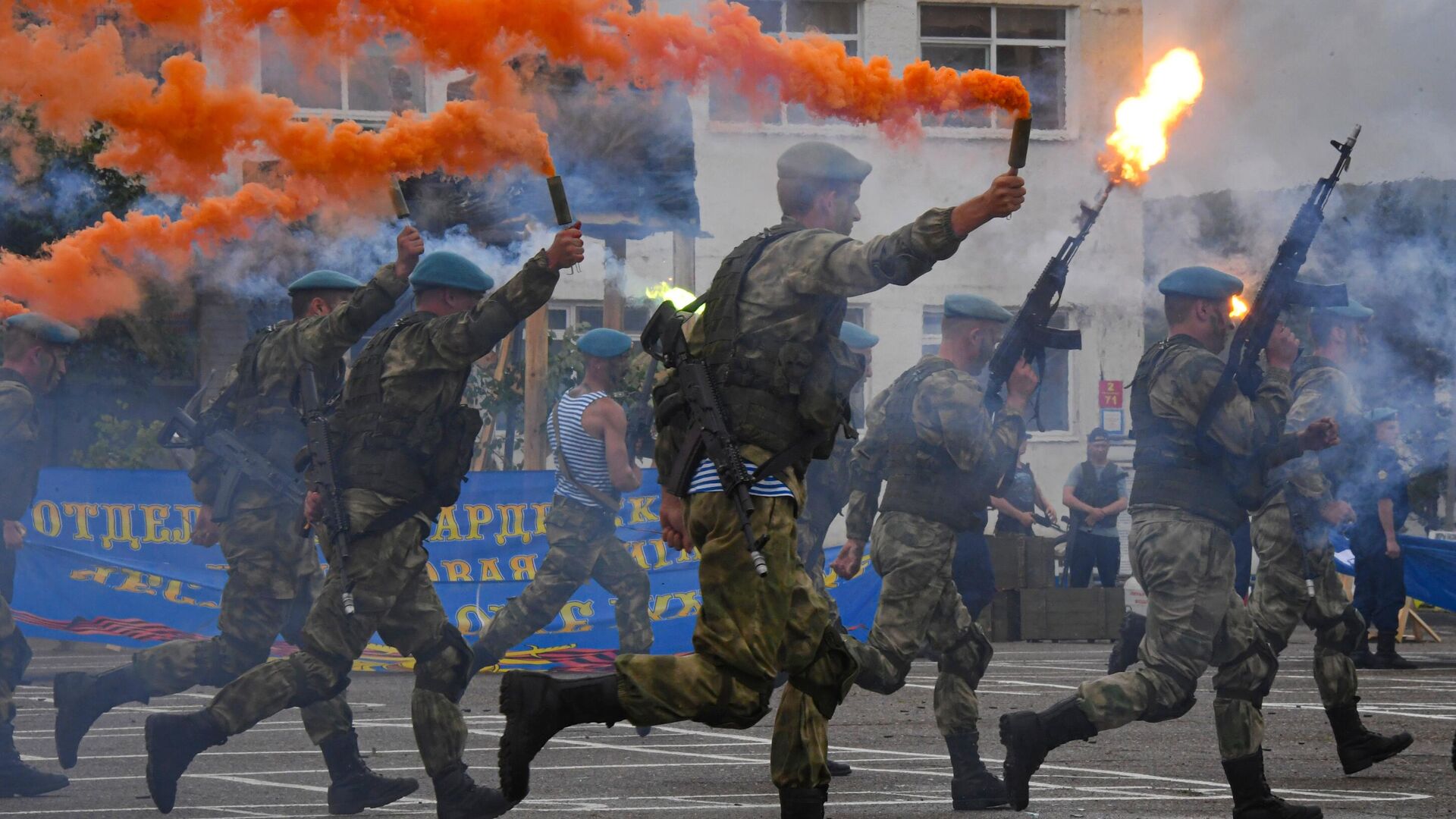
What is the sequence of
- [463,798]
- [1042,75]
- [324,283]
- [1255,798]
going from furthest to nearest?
[1042,75] < [324,283] < [463,798] < [1255,798]

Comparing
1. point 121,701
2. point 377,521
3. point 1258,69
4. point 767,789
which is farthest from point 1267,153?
point 121,701

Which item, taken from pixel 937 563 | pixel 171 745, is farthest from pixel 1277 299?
pixel 171 745

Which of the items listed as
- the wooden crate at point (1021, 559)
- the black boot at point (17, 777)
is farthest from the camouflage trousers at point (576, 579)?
the wooden crate at point (1021, 559)

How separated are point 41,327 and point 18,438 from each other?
0.56m

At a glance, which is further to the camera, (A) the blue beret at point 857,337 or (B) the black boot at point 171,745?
(A) the blue beret at point 857,337

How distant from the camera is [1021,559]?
57.2 ft

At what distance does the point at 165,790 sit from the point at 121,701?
132cm

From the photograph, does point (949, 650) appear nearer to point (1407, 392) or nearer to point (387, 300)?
point (387, 300)

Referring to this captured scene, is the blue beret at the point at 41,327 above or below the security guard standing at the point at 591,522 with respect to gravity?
above

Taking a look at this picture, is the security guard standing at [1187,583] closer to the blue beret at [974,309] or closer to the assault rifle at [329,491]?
the blue beret at [974,309]

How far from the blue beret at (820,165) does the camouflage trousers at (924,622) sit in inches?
88.3

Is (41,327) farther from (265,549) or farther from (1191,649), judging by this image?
(1191,649)

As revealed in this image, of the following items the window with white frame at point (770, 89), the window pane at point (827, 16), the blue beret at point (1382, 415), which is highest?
the window pane at point (827, 16)

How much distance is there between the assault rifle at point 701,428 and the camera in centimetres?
579
